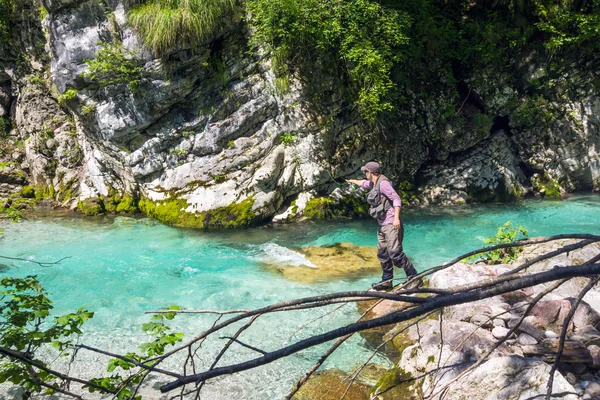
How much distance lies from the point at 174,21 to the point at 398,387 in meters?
8.98

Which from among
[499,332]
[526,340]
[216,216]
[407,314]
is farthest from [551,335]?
[216,216]

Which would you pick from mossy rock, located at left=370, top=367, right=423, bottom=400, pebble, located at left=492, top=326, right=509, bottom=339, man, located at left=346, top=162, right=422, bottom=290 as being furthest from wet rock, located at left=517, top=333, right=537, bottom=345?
man, located at left=346, top=162, right=422, bottom=290

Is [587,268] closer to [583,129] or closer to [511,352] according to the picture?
[511,352]

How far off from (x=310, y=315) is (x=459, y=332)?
7.53 ft

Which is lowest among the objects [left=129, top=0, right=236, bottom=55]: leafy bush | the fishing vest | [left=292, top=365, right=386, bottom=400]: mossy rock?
[left=292, top=365, right=386, bottom=400]: mossy rock

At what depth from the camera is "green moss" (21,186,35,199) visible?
12.4 metres

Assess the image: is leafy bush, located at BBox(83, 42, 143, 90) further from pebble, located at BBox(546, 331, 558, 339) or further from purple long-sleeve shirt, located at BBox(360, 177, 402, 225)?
pebble, located at BBox(546, 331, 558, 339)

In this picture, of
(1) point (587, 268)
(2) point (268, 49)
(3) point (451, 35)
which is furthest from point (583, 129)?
(1) point (587, 268)

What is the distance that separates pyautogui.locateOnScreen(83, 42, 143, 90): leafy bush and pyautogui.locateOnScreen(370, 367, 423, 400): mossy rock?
888cm

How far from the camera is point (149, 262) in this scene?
812cm

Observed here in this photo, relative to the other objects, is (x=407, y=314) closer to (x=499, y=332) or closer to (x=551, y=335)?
(x=499, y=332)

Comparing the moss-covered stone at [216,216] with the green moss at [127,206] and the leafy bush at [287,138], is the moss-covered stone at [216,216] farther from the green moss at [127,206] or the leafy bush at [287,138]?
the leafy bush at [287,138]

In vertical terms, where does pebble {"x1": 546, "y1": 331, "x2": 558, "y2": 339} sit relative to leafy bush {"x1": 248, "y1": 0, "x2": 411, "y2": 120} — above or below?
below

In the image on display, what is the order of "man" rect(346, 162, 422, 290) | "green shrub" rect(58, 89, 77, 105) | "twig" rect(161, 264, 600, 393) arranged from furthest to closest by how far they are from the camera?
"green shrub" rect(58, 89, 77, 105), "man" rect(346, 162, 422, 290), "twig" rect(161, 264, 600, 393)
